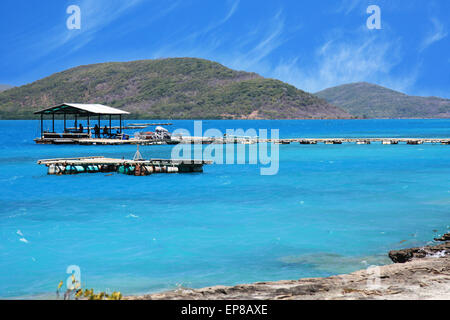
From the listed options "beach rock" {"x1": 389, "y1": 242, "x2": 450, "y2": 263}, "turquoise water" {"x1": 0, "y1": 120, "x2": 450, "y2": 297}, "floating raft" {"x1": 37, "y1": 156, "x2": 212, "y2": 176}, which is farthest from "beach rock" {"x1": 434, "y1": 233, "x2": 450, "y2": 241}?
"floating raft" {"x1": 37, "y1": 156, "x2": 212, "y2": 176}

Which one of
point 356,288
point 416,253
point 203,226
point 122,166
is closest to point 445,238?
point 416,253

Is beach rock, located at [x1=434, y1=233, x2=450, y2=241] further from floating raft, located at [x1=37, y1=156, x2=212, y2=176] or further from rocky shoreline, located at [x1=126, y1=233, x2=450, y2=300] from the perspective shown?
floating raft, located at [x1=37, y1=156, x2=212, y2=176]

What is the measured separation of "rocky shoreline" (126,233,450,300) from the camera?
8875 mm

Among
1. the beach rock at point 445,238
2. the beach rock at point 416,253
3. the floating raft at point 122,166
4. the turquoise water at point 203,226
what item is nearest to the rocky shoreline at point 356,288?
the beach rock at point 416,253

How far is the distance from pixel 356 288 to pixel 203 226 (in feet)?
29.5

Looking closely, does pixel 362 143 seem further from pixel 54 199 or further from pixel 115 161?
pixel 54 199

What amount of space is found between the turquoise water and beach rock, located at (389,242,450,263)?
396 mm

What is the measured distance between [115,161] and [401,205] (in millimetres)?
20255

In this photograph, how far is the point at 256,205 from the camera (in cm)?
2203

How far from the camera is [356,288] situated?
9.38m

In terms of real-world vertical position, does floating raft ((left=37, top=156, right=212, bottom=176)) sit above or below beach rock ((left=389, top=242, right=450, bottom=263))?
above

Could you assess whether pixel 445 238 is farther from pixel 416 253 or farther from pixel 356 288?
pixel 356 288
